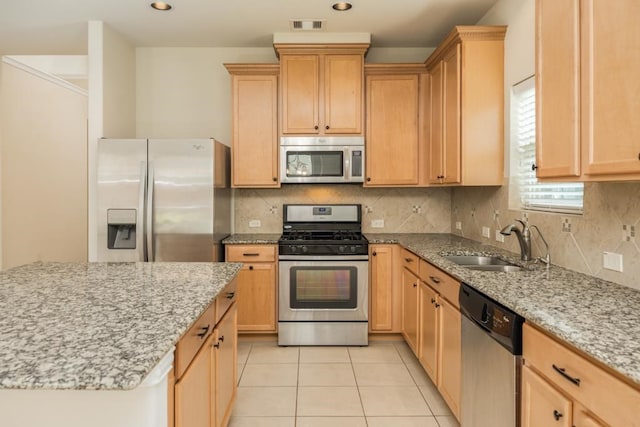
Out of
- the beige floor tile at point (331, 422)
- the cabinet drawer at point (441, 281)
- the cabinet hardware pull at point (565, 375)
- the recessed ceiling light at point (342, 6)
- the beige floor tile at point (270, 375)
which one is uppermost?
the recessed ceiling light at point (342, 6)

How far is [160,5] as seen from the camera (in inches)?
121

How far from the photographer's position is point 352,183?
3734 millimetres

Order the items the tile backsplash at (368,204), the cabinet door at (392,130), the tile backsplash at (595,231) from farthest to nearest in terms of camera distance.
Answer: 1. the tile backsplash at (368,204)
2. the cabinet door at (392,130)
3. the tile backsplash at (595,231)

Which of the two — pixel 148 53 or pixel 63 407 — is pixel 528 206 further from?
pixel 148 53

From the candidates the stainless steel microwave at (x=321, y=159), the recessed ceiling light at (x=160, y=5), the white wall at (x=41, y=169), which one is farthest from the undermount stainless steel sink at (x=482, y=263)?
the white wall at (x=41, y=169)

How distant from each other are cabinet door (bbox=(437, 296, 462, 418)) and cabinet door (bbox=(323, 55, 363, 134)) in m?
1.82

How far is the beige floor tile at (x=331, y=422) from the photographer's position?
2.31m

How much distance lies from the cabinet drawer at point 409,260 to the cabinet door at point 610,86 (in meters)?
1.62

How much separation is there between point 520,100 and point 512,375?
192cm

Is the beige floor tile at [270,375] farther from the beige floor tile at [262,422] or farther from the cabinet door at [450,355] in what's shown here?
the cabinet door at [450,355]

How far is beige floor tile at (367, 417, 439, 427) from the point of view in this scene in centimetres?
231

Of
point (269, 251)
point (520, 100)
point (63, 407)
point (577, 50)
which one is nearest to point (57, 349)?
point (63, 407)

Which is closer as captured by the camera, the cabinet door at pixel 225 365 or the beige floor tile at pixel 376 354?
the cabinet door at pixel 225 365

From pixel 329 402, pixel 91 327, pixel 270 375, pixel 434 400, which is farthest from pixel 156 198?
pixel 434 400
